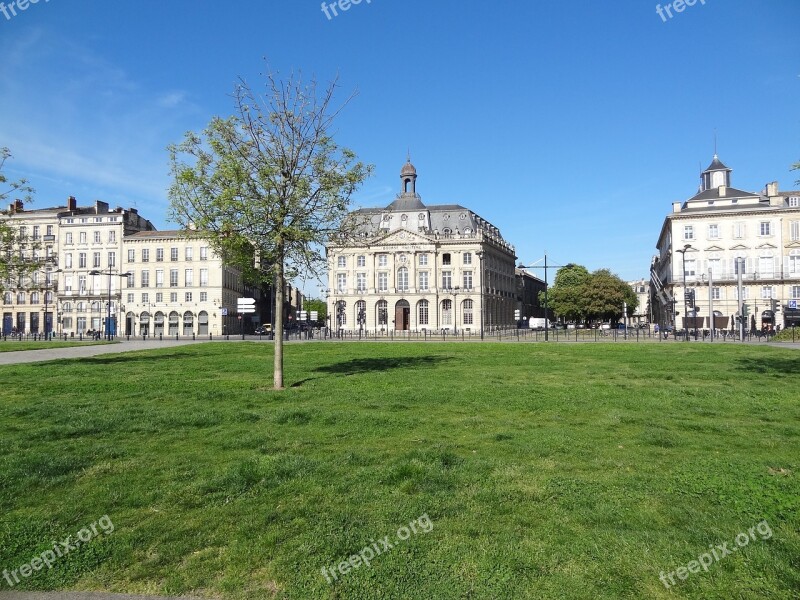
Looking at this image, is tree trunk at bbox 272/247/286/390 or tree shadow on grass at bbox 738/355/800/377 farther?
tree shadow on grass at bbox 738/355/800/377

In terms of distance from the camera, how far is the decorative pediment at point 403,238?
89750 millimetres

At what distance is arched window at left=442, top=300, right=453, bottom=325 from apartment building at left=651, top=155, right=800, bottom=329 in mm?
31749

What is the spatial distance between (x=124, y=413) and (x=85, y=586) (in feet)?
24.2

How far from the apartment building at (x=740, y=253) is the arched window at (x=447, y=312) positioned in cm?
3175

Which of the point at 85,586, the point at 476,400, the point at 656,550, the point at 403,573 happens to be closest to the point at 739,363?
the point at 476,400

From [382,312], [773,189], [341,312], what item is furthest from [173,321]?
[773,189]

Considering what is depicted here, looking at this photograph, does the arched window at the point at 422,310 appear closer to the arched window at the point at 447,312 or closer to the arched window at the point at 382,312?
the arched window at the point at 447,312

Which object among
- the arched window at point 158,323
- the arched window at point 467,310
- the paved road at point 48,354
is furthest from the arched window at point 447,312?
the paved road at point 48,354

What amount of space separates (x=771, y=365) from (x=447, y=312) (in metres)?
69.6

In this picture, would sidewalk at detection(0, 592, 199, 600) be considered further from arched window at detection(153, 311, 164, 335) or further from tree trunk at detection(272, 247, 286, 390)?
arched window at detection(153, 311, 164, 335)

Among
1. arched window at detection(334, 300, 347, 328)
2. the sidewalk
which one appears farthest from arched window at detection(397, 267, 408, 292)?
the sidewalk
